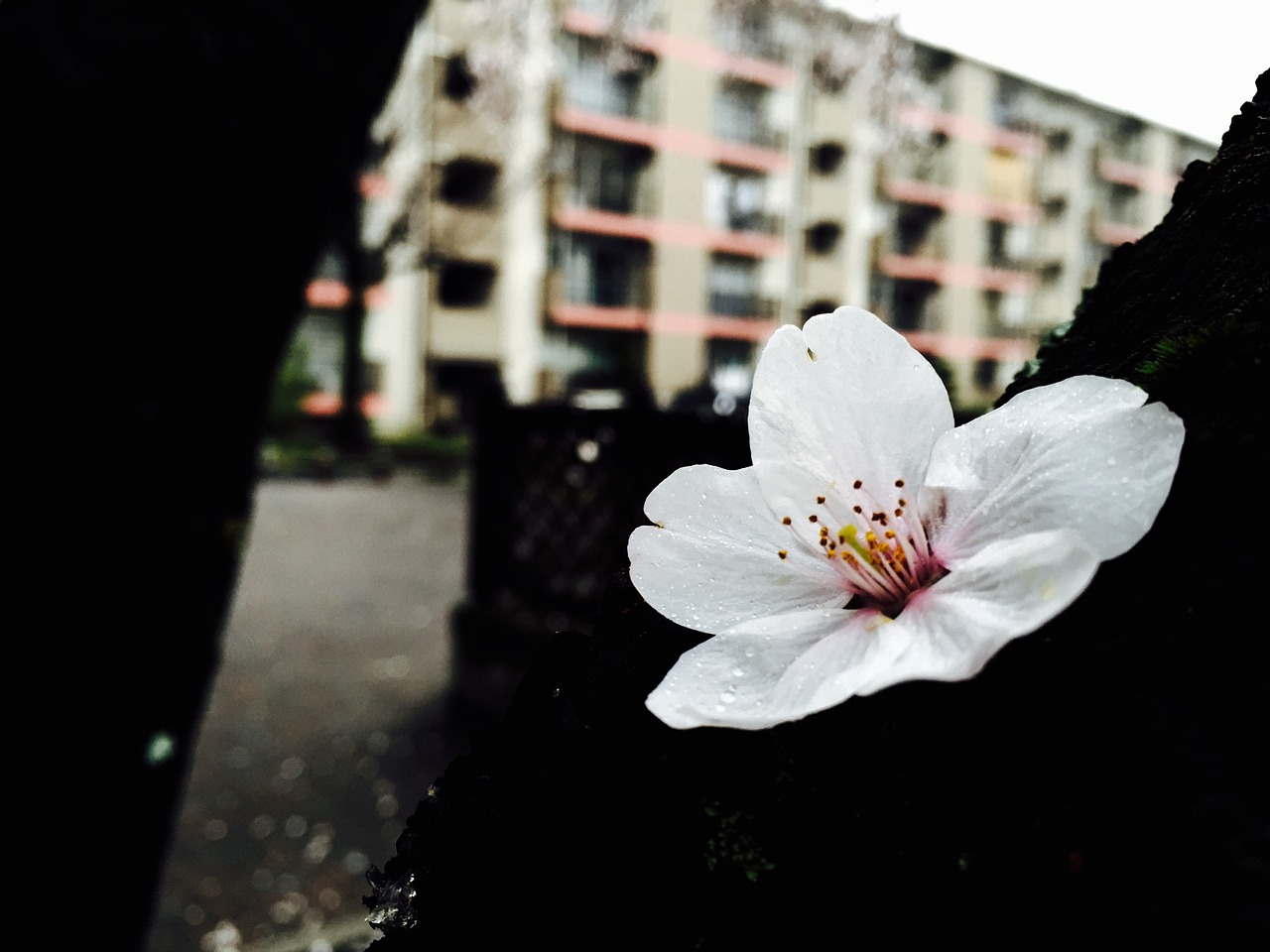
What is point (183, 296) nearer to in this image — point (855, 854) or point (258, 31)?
point (258, 31)

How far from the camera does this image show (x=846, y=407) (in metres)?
0.51

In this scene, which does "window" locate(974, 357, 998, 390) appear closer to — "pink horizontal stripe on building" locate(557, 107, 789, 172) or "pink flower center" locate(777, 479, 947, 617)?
"pink horizontal stripe on building" locate(557, 107, 789, 172)

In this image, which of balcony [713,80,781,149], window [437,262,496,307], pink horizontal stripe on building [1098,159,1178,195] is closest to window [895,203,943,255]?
balcony [713,80,781,149]

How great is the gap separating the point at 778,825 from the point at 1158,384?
289mm

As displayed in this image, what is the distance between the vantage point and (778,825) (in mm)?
441

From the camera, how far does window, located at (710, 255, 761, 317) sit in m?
26.8

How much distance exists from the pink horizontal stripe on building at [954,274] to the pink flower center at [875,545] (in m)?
30.1

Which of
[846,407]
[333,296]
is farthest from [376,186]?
[846,407]

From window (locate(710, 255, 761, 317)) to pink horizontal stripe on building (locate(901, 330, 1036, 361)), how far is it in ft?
19.3

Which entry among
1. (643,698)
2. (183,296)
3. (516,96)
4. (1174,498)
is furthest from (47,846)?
(516,96)

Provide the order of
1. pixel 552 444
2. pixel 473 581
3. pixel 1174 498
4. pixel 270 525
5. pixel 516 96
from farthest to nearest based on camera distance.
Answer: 1. pixel 516 96
2. pixel 270 525
3. pixel 473 581
4. pixel 552 444
5. pixel 1174 498

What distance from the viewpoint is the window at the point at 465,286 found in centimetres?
2366

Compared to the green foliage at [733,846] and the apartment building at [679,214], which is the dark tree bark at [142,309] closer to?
the green foliage at [733,846]

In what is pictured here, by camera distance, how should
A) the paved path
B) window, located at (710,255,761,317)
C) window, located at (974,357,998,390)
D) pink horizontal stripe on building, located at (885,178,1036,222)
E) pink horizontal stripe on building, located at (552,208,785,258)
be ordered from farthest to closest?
window, located at (974,357,998,390)
pink horizontal stripe on building, located at (885,178,1036,222)
window, located at (710,255,761,317)
pink horizontal stripe on building, located at (552,208,785,258)
the paved path
